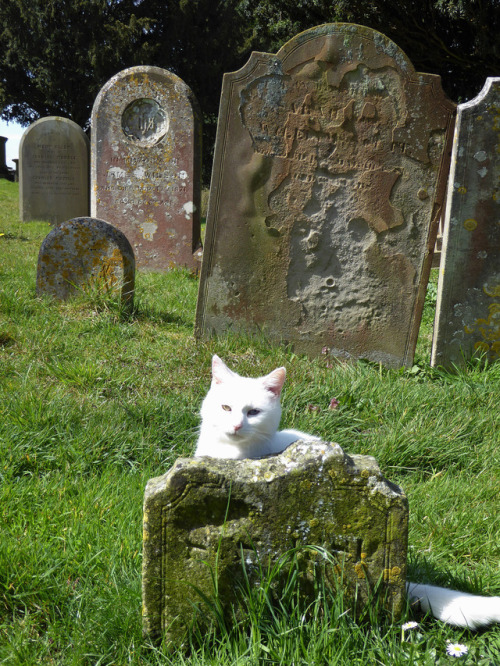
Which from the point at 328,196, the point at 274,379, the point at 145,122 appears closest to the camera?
the point at 274,379

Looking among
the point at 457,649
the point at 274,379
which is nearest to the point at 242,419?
the point at 274,379

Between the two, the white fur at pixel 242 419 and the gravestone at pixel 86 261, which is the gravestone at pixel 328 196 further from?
the white fur at pixel 242 419

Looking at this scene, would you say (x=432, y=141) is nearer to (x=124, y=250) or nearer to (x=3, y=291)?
(x=124, y=250)

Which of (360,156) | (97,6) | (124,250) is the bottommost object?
(124,250)

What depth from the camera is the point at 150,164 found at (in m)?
7.65

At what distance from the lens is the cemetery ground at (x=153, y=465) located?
1662mm

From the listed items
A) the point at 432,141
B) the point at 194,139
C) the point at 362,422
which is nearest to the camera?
the point at 362,422

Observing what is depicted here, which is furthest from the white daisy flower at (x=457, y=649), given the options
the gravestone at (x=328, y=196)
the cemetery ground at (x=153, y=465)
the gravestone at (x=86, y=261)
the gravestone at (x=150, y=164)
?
the gravestone at (x=150, y=164)

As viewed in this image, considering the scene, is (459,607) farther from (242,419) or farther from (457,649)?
(242,419)

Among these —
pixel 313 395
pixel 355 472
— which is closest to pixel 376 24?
pixel 313 395

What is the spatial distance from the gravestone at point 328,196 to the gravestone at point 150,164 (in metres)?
3.28

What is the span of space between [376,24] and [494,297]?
12.1 m

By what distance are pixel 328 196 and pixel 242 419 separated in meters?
2.83

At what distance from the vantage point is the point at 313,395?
3.67m
